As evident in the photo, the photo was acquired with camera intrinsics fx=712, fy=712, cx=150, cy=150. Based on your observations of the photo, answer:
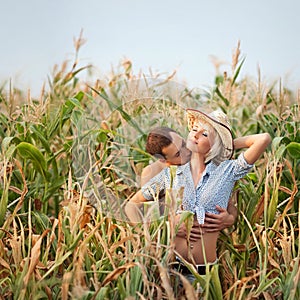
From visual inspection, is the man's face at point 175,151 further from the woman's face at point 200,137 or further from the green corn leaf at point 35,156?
the green corn leaf at point 35,156

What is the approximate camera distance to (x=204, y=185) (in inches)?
55.6

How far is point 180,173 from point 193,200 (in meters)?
0.06

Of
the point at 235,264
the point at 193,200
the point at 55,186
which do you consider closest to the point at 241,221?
the point at 235,264

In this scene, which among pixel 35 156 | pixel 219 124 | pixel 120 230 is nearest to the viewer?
pixel 219 124

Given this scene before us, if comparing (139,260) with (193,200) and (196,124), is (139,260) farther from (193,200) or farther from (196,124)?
(196,124)

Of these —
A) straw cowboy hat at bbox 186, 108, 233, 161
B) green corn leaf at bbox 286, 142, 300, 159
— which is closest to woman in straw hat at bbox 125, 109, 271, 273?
straw cowboy hat at bbox 186, 108, 233, 161

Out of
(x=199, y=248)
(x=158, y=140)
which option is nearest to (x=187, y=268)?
(x=199, y=248)

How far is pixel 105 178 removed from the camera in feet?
5.16

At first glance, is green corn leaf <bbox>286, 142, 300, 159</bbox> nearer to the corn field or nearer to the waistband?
the corn field

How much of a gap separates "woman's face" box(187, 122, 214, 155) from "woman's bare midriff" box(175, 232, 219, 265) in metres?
0.17

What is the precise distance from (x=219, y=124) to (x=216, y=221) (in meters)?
0.19

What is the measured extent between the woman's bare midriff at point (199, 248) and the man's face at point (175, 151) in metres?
0.15

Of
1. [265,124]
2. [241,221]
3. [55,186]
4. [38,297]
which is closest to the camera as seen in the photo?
[38,297]

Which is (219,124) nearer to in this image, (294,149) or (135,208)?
(135,208)
